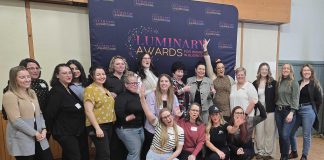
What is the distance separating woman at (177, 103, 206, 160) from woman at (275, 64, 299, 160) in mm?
1308

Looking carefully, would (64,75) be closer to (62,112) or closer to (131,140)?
(62,112)

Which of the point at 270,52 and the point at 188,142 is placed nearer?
the point at 188,142

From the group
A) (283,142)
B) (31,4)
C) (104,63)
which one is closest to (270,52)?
(283,142)

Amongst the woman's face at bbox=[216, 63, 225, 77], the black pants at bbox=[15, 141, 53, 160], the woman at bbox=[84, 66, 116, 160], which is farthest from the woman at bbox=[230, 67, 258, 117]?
the black pants at bbox=[15, 141, 53, 160]

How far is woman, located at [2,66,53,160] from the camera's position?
1874 millimetres

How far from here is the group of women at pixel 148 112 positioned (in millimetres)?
2047

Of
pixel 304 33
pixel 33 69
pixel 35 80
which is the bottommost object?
pixel 35 80

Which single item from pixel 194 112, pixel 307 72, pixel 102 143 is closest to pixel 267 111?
pixel 307 72

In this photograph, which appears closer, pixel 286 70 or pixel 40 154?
pixel 40 154

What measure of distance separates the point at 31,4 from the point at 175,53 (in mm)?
2033

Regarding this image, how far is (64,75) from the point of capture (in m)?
2.20

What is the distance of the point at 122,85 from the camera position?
2.60 metres

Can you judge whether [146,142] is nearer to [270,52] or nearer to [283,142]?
[283,142]

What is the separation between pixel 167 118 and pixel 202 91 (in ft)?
2.64
